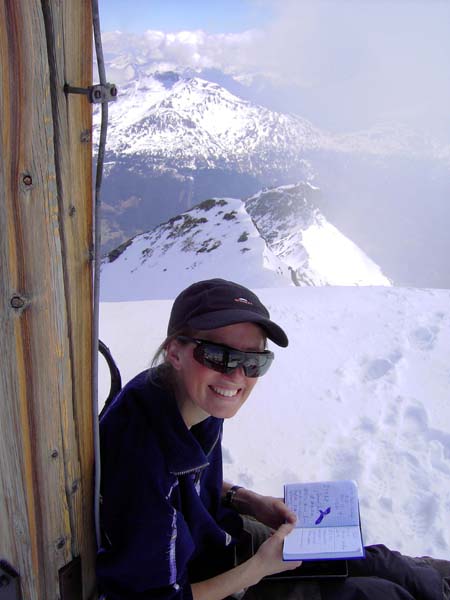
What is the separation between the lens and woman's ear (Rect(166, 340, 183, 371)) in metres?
2.05

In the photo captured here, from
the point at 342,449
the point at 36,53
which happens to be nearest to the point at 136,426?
the point at 36,53

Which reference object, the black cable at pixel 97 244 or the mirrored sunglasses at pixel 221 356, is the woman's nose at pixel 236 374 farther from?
the black cable at pixel 97 244

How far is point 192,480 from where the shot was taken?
1.99 metres

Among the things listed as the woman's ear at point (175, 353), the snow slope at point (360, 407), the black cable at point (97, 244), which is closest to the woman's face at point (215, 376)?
the woman's ear at point (175, 353)

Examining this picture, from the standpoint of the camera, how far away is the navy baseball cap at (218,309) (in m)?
1.90

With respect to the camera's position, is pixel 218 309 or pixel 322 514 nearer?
pixel 218 309

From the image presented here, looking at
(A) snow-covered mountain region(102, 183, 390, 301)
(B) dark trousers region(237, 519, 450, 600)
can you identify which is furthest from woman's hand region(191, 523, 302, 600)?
(A) snow-covered mountain region(102, 183, 390, 301)

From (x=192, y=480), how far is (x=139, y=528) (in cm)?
32

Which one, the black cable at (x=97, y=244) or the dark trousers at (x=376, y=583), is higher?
the black cable at (x=97, y=244)

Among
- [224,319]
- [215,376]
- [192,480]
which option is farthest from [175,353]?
[192,480]

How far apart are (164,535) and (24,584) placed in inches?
18.2

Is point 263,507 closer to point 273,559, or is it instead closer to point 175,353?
point 273,559

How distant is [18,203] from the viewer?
1360 millimetres

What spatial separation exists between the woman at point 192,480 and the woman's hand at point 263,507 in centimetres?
4
